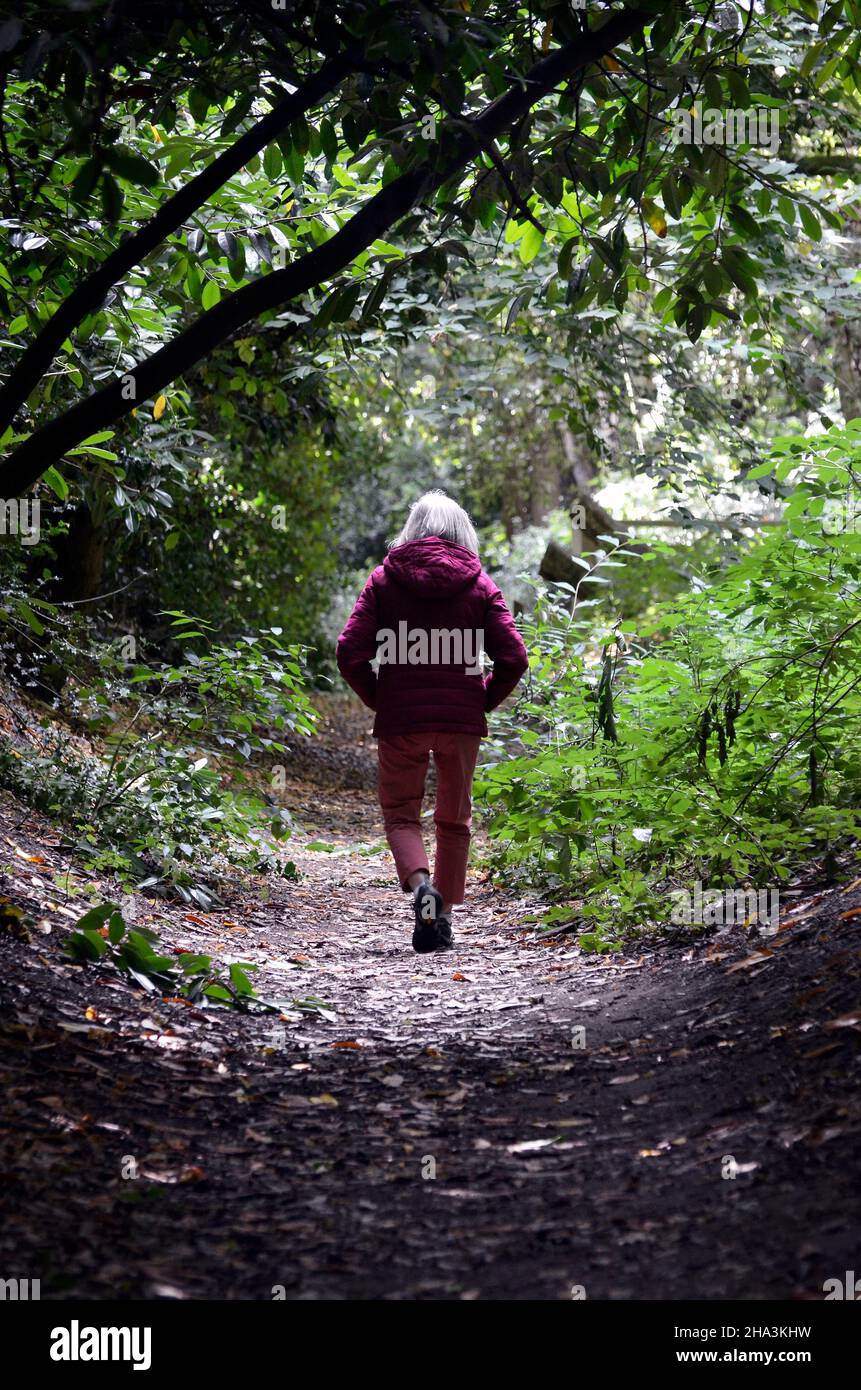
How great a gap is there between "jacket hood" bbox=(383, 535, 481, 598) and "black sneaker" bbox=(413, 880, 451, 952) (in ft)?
4.40

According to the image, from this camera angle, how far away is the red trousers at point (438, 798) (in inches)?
213

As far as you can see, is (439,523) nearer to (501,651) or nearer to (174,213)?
(501,651)

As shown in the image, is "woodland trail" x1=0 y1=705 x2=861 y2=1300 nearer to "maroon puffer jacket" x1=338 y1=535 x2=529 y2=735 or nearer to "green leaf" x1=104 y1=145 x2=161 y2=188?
"maroon puffer jacket" x1=338 y1=535 x2=529 y2=735

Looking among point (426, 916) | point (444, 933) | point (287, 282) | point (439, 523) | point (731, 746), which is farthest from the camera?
point (439, 523)

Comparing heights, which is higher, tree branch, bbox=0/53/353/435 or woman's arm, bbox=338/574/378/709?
tree branch, bbox=0/53/353/435

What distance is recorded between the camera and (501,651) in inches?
217

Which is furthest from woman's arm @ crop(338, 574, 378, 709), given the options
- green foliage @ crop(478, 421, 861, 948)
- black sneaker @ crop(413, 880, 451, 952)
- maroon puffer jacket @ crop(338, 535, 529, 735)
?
green foliage @ crop(478, 421, 861, 948)

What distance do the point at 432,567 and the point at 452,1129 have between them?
9.70 feet

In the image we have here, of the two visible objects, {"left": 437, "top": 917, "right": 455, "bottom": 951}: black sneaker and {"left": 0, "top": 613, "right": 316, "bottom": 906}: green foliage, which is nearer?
{"left": 437, "top": 917, "right": 455, "bottom": 951}: black sneaker

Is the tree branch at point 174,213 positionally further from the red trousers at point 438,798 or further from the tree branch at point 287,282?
the red trousers at point 438,798

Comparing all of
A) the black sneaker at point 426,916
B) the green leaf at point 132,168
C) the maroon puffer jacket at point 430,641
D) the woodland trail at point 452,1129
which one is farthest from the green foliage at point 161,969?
the green leaf at point 132,168

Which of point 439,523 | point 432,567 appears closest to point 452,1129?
point 432,567

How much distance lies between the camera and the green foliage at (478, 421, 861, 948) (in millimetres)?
4754

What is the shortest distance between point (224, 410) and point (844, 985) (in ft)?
19.1
